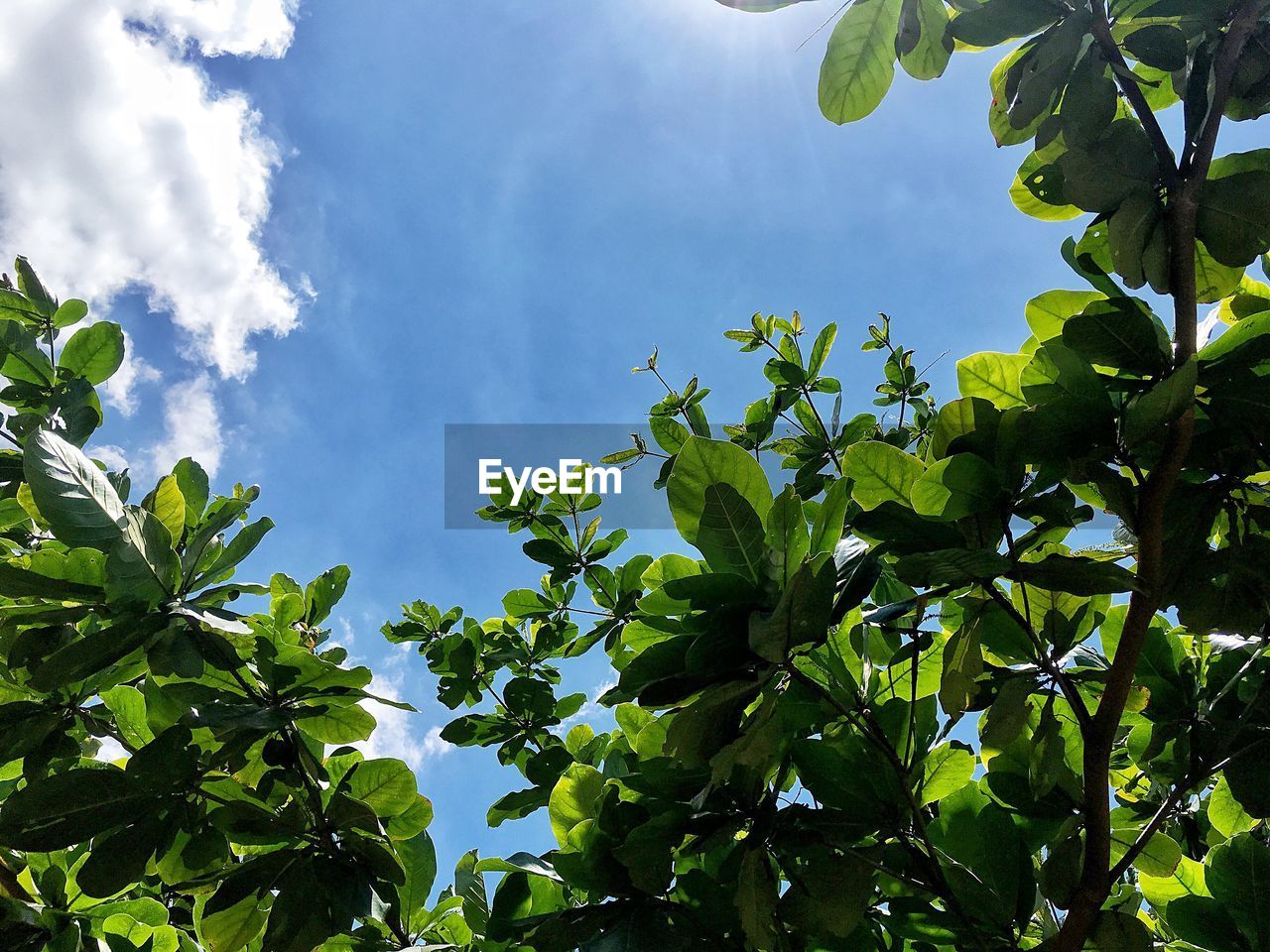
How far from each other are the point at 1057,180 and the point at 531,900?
5.21 feet

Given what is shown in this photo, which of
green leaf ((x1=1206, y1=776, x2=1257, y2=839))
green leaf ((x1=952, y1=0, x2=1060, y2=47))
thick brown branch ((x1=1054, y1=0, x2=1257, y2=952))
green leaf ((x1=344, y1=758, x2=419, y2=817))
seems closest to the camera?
thick brown branch ((x1=1054, y1=0, x2=1257, y2=952))

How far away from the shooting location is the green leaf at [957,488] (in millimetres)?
1094

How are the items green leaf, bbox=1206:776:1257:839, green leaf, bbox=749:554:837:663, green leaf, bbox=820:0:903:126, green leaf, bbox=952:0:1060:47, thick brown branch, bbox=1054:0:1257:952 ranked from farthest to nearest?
green leaf, bbox=1206:776:1257:839 → green leaf, bbox=820:0:903:126 → green leaf, bbox=952:0:1060:47 → thick brown branch, bbox=1054:0:1257:952 → green leaf, bbox=749:554:837:663

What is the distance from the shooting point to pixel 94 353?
2129 mm

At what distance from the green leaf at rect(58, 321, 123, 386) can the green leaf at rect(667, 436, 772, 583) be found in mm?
1899

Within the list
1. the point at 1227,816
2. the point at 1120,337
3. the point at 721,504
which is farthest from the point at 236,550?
the point at 1227,816

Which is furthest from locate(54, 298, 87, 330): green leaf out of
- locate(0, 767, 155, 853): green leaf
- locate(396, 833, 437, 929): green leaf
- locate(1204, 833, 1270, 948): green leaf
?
locate(1204, 833, 1270, 948): green leaf

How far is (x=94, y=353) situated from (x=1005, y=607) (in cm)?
237

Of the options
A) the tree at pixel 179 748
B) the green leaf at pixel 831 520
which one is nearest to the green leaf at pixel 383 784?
the tree at pixel 179 748

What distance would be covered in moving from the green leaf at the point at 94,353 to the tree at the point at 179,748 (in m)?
0.43

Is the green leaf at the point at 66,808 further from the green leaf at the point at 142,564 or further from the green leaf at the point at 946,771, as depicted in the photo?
the green leaf at the point at 946,771

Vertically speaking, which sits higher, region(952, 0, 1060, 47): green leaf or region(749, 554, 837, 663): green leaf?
region(952, 0, 1060, 47): green leaf

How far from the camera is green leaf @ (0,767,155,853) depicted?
→ 1.20 meters

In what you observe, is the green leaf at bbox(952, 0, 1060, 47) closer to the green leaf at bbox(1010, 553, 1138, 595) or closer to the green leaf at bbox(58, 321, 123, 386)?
the green leaf at bbox(1010, 553, 1138, 595)
